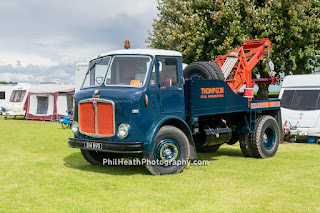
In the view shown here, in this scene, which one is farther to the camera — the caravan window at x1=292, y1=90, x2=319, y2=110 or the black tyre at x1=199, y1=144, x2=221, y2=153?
the caravan window at x1=292, y1=90, x2=319, y2=110

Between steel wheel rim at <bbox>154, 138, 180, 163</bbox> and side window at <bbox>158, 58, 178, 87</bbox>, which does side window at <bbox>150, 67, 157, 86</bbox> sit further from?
steel wheel rim at <bbox>154, 138, 180, 163</bbox>

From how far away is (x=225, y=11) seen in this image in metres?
18.6

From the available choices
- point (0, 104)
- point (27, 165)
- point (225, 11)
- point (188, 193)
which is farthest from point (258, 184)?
point (0, 104)

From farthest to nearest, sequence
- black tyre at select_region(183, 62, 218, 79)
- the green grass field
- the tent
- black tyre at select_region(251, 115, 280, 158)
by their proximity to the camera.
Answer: the tent, black tyre at select_region(251, 115, 280, 158), black tyre at select_region(183, 62, 218, 79), the green grass field

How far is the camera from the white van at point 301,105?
13.2m

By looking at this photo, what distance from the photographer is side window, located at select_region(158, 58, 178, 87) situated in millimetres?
7582

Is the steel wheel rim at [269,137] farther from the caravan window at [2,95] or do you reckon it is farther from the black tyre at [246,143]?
the caravan window at [2,95]

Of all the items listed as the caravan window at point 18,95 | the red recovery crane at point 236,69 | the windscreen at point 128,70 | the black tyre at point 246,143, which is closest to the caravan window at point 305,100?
the red recovery crane at point 236,69

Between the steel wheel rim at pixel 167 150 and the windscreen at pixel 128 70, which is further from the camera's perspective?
the windscreen at pixel 128 70

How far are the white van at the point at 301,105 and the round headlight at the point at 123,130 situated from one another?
331 inches

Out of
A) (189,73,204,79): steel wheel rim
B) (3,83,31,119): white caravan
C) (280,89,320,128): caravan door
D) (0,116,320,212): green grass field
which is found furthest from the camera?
(3,83,31,119): white caravan

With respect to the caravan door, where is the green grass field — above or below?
below

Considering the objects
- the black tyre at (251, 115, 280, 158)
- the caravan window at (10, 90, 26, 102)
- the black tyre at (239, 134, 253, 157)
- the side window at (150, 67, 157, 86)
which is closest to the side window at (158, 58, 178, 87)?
the side window at (150, 67, 157, 86)

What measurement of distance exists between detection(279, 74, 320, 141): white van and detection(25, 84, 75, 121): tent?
15188 mm
